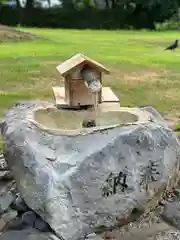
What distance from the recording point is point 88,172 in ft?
14.9

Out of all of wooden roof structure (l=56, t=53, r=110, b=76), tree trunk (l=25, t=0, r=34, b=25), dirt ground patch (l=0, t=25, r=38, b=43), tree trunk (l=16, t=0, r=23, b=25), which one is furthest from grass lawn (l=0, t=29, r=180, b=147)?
tree trunk (l=25, t=0, r=34, b=25)

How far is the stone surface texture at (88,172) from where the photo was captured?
452cm

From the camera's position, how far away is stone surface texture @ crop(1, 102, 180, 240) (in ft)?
14.8

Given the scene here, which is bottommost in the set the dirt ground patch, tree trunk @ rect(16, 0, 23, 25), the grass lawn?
the grass lawn

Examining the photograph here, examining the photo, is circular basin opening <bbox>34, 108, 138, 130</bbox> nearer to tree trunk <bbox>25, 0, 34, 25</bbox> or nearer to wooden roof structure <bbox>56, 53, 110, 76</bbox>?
wooden roof structure <bbox>56, 53, 110, 76</bbox>

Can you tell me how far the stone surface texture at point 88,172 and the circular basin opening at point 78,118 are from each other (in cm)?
63

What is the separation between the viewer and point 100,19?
103 ft

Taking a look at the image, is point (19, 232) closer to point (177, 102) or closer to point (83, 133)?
point (83, 133)

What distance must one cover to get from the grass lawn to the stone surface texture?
14.9 feet

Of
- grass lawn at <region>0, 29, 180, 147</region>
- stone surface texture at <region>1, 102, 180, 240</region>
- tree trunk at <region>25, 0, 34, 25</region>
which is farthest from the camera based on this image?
tree trunk at <region>25, 0, 34, 25</region>

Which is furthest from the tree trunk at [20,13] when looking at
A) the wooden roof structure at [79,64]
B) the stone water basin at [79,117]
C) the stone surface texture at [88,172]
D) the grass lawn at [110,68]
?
the stone surface texture at [88,172]

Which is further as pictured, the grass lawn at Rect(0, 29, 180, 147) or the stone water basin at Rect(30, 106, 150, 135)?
the grass lawn at Rect(0, 29, 180, 147)

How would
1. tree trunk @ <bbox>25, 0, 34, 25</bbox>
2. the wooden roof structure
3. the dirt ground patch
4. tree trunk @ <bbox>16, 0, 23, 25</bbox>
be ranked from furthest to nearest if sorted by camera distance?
tree trunk @ <bbox>25, 0, 34, 25</bbox> < tree trunk @ <bbox>16, 0, 23, 25</bbox> < the dirt ground patch < the wooden roof structure

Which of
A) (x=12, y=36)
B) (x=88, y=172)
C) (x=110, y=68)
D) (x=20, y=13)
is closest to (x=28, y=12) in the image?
(x=20, y=13)
